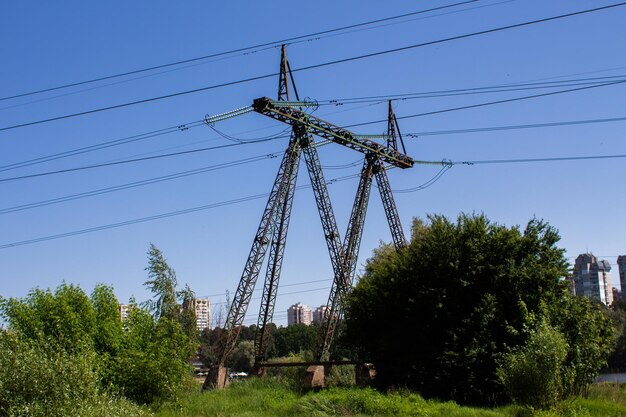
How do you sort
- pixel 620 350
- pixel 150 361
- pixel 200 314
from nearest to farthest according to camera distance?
1. pixel 150 361
2. pixel 620 350
3. pixel 200 314

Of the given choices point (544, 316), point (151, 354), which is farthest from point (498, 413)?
point (151, 354)

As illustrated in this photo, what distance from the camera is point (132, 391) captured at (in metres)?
23.7

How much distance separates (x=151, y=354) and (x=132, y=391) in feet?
4.65

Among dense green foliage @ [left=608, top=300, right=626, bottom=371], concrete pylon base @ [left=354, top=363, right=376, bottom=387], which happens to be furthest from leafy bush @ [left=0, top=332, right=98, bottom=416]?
dense green foliage @ [left=608, top=300, right=626, bottom=371]

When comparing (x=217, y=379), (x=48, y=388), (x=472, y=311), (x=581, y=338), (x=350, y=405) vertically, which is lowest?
(x=350, y=405)

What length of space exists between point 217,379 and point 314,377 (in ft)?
15.0

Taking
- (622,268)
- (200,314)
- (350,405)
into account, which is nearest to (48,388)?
(350,405)

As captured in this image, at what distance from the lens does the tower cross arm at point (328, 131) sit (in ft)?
98.9

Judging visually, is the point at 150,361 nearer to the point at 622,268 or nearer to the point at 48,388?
the point at 48,388

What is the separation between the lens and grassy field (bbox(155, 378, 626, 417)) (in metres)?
20.7

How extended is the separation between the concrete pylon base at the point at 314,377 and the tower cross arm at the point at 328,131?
11342 millimetres

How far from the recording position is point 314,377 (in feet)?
88.8

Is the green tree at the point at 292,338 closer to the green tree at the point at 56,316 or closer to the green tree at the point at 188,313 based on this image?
the green tree at the point at 188,313

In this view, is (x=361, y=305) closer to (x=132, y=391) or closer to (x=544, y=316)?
(x=544, y=316)
